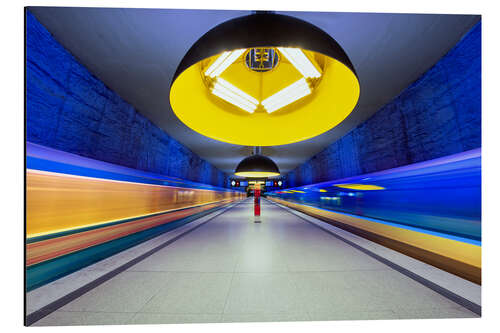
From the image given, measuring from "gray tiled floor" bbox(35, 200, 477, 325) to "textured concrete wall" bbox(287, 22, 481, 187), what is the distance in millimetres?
2849

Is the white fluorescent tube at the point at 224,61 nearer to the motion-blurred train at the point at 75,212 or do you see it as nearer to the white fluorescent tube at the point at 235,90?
the white fluorescent tube at the point at 235,90

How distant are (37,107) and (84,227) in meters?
2.22

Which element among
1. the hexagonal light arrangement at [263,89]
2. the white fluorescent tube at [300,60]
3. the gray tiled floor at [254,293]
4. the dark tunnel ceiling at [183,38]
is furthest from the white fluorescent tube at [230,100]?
the dark tunnel ceiling at [183,38]

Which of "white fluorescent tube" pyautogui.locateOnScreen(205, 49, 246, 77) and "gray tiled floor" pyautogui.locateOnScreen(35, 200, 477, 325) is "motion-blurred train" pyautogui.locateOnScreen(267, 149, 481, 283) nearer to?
"gray tiled floor" pyautogui.locateOnScreen(35, 200, 477, 325)

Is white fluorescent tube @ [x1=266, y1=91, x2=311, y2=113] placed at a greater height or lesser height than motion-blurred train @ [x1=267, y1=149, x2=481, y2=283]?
greater

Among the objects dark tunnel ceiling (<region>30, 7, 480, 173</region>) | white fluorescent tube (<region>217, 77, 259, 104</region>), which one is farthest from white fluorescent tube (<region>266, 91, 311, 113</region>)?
dark tunnel ceiling (<region>30, 7, 480, 173</region>)

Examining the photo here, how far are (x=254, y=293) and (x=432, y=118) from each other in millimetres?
4572

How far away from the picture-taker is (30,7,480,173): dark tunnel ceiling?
239cm

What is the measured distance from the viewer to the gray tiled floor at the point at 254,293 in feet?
3.81

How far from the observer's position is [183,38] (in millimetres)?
2721

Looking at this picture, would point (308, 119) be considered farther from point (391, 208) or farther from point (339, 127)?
point (339, 127)

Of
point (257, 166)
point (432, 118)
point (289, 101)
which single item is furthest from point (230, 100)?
point (432, 118)

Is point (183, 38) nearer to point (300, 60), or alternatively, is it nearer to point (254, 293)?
point (300, 60)
